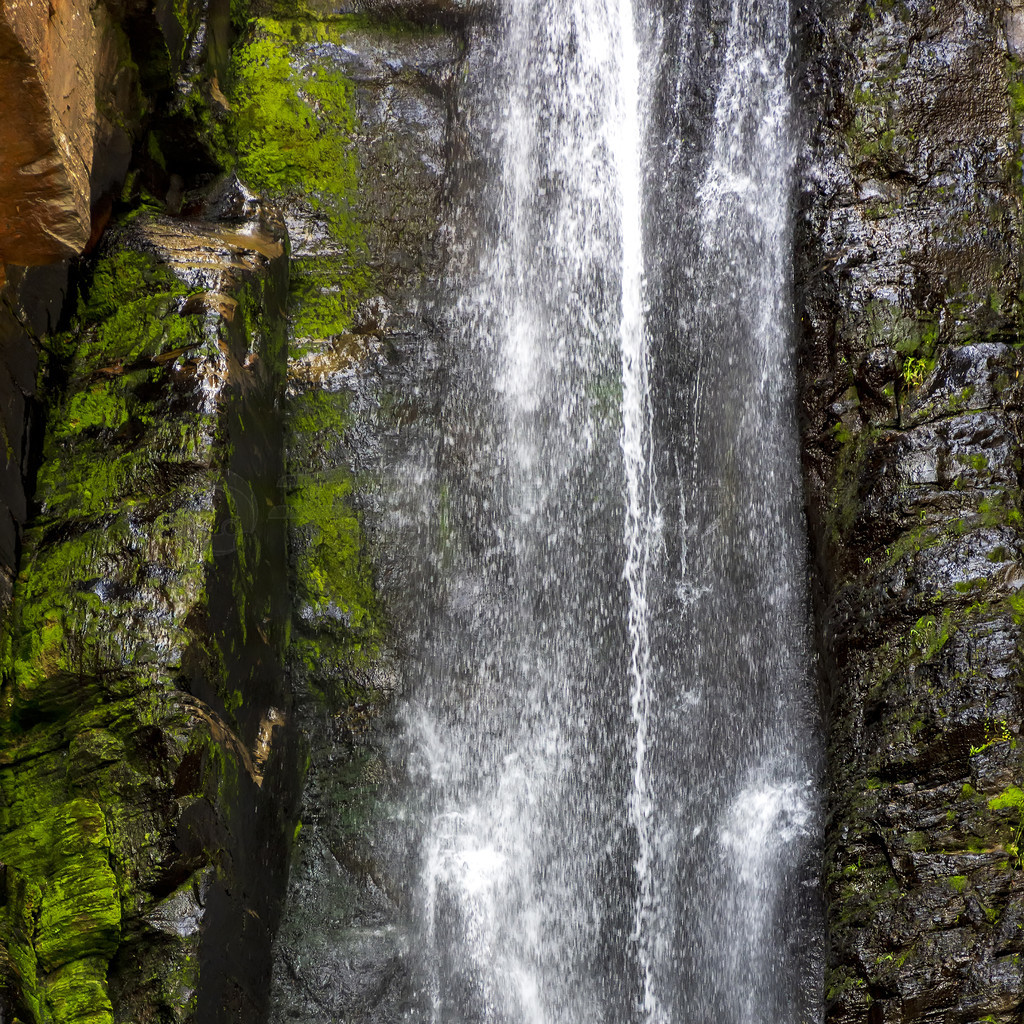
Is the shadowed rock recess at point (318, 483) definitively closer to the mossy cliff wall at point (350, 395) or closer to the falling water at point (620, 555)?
the mossy cliff wall at point (350, 395)

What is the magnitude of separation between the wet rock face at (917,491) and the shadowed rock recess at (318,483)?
0.02 m

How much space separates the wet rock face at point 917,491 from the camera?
4.21 m

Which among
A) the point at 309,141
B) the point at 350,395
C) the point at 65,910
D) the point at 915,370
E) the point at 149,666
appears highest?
the point at 309,141

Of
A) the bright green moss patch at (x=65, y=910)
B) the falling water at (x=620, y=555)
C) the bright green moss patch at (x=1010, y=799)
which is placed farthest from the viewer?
the falling water at (x=620, y=555)

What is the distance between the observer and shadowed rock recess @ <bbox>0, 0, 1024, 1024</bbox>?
352 centimetres

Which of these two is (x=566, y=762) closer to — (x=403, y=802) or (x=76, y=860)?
(x=403, y=802)

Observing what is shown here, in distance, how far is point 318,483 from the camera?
5.09 metres

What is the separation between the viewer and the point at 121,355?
4219 millimetres

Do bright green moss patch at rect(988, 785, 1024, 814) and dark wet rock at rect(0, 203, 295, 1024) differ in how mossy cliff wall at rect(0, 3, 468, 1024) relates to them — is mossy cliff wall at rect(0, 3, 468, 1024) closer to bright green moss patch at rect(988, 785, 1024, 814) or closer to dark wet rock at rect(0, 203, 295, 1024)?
dark wet rock at rect(0, 203, 295, 1024)

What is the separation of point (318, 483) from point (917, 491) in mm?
3047

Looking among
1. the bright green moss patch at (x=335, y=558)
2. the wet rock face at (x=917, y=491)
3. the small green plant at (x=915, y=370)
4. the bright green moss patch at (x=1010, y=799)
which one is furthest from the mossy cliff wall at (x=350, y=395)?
the bright green moss patch at (x=1010, y=799)

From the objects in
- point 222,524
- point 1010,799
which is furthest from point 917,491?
point 222,524

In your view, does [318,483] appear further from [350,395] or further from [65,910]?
[65,910]

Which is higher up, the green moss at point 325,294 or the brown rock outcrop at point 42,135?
the brown rock outcrop at point 42,135
